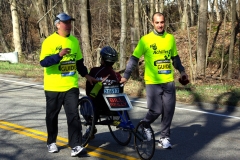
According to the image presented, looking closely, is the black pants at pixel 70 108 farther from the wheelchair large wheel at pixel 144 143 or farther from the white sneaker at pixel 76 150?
the wheelchair large wheel at pixel 144 143

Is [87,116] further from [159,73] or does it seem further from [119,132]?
[159,73]

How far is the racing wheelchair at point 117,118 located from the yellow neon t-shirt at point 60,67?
55 cm

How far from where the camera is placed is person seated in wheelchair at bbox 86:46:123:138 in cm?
700

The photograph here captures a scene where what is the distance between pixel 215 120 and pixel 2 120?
4671mm

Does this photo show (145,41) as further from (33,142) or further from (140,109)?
(140,109)

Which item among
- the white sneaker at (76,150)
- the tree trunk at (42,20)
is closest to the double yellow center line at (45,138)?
the white sneaker at (76,150)

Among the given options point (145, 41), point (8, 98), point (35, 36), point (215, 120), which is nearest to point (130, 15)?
point (35, 36)

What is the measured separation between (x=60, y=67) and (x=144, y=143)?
169 centimetres

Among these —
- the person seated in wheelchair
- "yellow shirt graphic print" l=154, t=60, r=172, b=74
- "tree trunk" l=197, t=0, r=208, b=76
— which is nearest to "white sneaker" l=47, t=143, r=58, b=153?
the person seated in wheelchair

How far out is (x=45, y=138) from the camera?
26.3ft

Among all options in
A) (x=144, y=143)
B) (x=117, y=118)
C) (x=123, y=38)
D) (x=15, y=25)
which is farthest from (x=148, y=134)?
(x=15, y=25)

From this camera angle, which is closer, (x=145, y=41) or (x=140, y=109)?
(x=145, y=41)

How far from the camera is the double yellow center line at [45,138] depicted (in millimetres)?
6844

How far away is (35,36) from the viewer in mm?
45656
